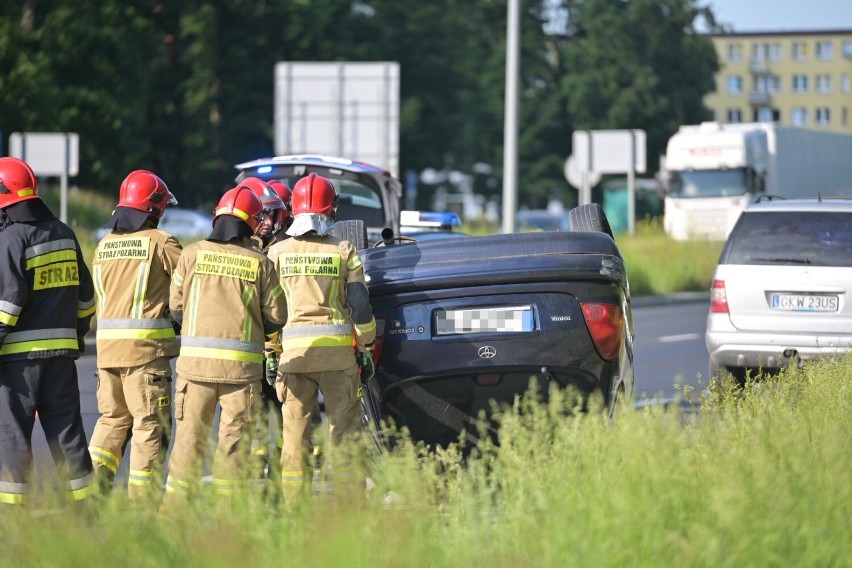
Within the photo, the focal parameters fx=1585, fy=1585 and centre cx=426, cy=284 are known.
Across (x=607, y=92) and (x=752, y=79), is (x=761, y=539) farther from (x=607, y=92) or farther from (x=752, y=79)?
(x=752, y=79)

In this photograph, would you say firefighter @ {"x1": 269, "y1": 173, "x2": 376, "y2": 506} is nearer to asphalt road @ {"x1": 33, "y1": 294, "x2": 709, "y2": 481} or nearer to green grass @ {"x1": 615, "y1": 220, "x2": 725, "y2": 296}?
asphalt road @ {"x1": 33, "y1": 294, "x2": 709, "y2": 481}

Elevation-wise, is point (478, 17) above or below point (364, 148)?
above

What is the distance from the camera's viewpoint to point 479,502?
5.38 meters

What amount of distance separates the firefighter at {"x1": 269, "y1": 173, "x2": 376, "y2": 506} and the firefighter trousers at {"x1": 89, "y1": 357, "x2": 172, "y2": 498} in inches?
26.4

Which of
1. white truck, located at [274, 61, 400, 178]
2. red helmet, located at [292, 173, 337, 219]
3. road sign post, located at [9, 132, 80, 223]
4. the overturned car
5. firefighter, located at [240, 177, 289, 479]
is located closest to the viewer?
the overturned car

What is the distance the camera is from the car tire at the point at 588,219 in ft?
27.9

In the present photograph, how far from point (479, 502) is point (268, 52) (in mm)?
56293

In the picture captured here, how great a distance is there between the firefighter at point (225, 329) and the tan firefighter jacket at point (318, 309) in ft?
0.42

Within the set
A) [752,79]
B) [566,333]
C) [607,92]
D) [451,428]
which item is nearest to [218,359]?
[451,428]

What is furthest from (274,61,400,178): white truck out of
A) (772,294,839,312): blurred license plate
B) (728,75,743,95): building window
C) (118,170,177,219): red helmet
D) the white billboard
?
(728,75,743,95): building window

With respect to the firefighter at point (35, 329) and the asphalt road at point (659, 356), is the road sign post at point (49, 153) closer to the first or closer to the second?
the asphalt road at point (659, 356)

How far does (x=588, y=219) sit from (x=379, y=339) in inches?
63.5

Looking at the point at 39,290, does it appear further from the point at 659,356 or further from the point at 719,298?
the point at 659,356

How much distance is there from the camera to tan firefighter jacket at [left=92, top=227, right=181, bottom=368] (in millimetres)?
7789
